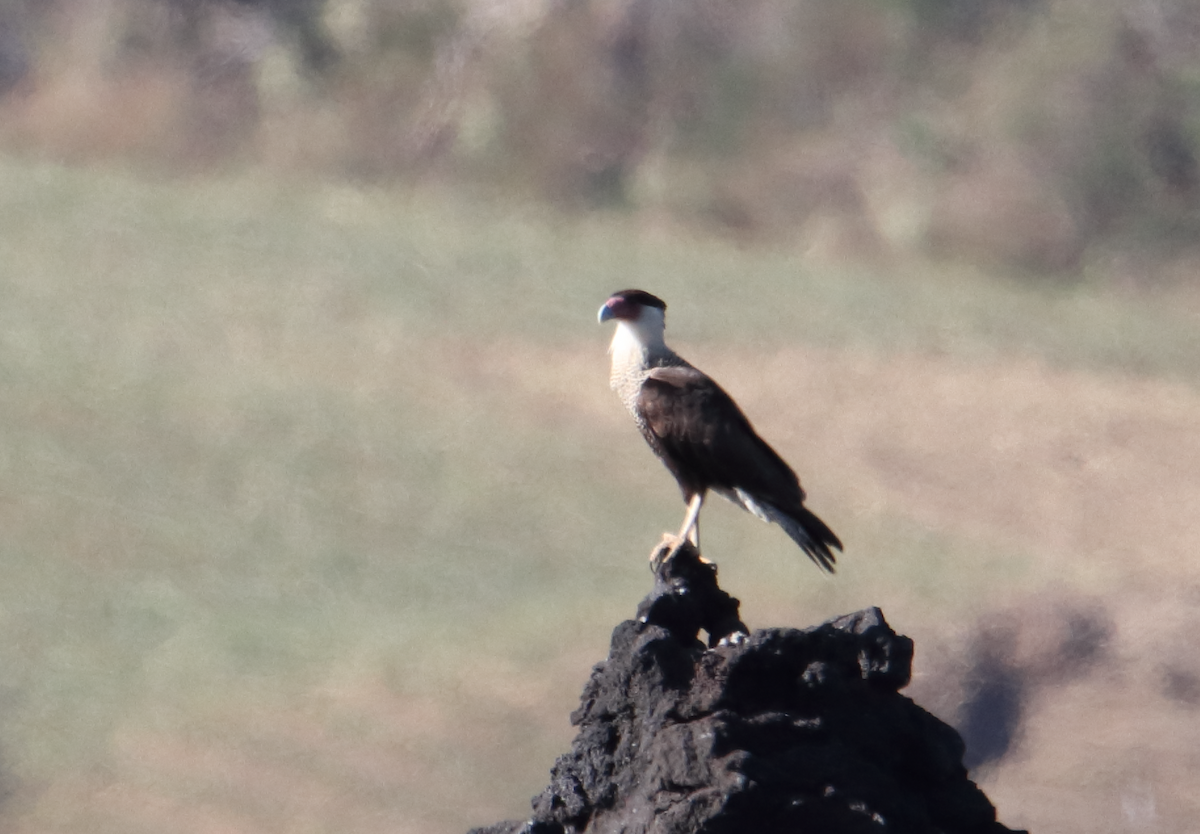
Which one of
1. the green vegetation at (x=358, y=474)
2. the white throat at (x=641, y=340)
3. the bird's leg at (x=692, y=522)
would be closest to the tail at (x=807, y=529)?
the bird's leg at (x=692, y=522)

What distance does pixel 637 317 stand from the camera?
10773mm

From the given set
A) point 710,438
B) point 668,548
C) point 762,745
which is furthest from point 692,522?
point 762,745

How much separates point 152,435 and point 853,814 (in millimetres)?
19144

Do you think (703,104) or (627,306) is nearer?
(627,306)

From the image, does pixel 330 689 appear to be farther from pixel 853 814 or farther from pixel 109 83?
pixel 109 83

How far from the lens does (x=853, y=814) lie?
736 centimetres

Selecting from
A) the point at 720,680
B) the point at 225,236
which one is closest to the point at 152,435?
the point at 225,236

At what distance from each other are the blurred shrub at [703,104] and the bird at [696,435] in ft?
75.8

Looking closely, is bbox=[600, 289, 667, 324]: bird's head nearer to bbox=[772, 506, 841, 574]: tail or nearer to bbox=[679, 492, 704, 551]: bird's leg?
bbox=[679, 492, 704, 551]: bird's leg

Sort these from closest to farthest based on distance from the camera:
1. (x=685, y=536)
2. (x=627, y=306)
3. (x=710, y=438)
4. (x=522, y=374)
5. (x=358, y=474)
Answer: (x=685, y=536) < (x=710, y=438) < (x=627, y=306) < (x=358, y=474) < (x=522, y=374)

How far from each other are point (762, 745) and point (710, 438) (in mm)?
3042

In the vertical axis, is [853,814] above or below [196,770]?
below

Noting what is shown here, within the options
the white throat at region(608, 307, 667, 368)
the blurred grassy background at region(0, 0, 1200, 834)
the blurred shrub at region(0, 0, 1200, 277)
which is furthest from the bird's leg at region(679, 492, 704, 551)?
the blurred shrub at region(0, 0, 1200, 277)

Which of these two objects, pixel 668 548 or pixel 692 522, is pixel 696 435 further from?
pixel 668 548
